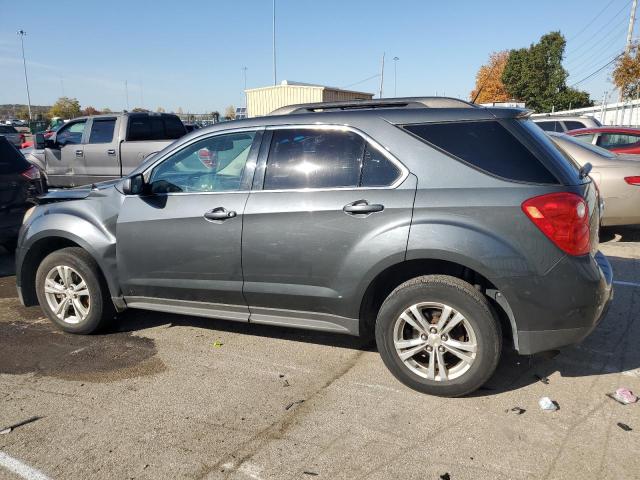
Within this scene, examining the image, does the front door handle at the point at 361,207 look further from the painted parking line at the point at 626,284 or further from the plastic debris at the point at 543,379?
the painted parking line at the point at 626,284

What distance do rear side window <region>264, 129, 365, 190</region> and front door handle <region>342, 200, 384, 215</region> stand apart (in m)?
0.16

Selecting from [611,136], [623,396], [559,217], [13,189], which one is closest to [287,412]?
[559,217]

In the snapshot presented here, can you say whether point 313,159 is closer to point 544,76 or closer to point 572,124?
point 572,124

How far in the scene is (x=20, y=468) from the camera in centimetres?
269

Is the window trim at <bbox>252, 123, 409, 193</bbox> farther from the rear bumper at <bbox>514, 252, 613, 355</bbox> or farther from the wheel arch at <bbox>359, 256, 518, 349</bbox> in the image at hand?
the rear bumper at <bbox>514, 252, 613, 355</bbox>

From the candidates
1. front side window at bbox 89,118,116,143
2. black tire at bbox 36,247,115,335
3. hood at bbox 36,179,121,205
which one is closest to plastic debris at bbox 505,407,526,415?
black tire at bbox 36,247,115,335

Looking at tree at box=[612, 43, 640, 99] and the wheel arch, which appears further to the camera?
tree at box=[612, 43, 640, 99]

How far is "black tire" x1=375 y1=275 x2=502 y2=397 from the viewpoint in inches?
124

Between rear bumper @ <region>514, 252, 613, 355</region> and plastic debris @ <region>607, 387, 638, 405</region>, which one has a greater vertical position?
rear bumper @ <region>514, 252, 613, 355</region>

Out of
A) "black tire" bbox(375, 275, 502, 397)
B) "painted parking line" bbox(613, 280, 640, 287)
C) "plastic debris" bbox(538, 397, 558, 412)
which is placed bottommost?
"plastic debris" bbox(538, 397, 558, 412)

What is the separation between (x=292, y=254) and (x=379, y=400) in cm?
115

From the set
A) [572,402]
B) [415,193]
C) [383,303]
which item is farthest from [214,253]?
[572,402]

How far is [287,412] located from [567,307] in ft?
6.00

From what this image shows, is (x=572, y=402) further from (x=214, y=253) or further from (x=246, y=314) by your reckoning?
(x=214, y=253)
